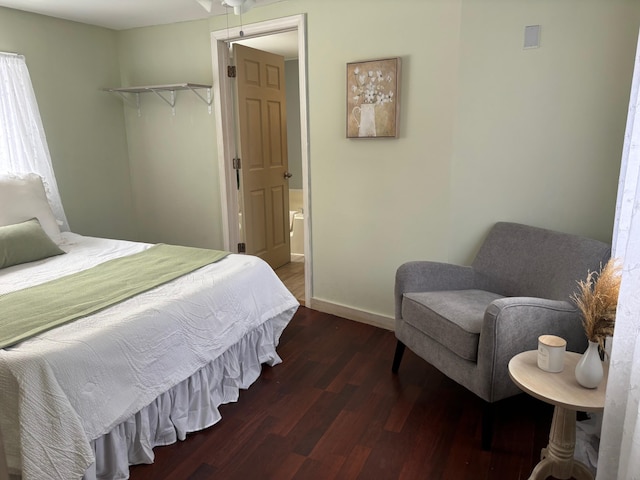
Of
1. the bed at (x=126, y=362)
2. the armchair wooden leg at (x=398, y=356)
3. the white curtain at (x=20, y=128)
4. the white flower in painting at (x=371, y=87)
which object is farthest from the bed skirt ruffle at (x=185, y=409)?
the white curtain at (x=20, y=128)

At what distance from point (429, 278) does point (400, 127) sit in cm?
103

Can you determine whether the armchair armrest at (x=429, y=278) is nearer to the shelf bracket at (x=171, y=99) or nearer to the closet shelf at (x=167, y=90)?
the closet shelf at (x=167, y=90)

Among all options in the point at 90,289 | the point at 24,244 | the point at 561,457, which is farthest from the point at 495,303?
the point at 24,244

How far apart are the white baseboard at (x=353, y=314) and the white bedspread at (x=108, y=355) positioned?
0.87 metres

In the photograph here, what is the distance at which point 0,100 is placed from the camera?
132 inches

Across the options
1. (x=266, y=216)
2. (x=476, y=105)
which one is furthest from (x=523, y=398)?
(x=266, y=216)

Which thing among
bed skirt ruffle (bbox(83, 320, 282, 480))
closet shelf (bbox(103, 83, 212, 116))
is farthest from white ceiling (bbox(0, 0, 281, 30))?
bed skirt ruffle (bbox(83, 320, 282, 480))

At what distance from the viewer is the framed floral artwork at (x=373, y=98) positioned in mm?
2992

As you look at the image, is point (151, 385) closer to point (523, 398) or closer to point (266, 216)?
point (523, 398)

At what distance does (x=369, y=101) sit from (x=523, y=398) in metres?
2.00

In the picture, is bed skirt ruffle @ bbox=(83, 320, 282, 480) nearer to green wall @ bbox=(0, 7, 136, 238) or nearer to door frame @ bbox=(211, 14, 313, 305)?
door frame @ bbox=(211, 14, 313, 305)

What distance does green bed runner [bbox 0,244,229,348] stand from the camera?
188 cm

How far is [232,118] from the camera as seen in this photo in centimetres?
395

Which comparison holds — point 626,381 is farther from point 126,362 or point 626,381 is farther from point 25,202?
point 25,202
